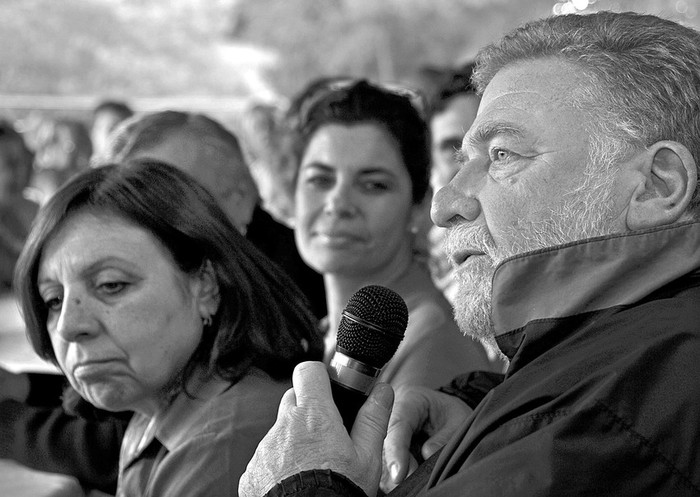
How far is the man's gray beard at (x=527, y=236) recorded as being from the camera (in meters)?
1.49

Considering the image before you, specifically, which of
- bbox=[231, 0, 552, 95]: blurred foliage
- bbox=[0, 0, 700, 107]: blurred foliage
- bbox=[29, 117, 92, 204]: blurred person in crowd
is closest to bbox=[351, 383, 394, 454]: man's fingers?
bbox=[29, 117, 92, 204]: blurred person in crowd

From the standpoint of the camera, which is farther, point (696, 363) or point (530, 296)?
point (530, 296)

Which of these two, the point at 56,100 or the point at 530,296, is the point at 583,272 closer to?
the point at 530,296

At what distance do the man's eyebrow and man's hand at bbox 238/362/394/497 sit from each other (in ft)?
1.73

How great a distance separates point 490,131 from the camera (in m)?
1.60

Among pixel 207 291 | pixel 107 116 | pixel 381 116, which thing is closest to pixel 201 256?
pixel 207 291

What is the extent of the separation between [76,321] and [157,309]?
17 cm

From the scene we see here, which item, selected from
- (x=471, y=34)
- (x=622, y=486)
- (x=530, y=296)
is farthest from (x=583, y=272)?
(x=471, y=34)

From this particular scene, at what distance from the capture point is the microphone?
54.5 inches

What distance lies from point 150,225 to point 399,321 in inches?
26.8

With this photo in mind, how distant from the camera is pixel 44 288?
6.28 ft

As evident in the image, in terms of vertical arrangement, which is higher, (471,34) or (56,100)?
(471,34)

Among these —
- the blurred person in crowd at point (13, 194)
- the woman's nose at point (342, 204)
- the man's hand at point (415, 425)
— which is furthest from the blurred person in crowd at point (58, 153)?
the man's hand at point (415, 425)

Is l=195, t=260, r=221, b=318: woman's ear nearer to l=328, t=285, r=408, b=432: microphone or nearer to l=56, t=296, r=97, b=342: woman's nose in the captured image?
l=56, t=296, r=97, b=342: woman's nose
